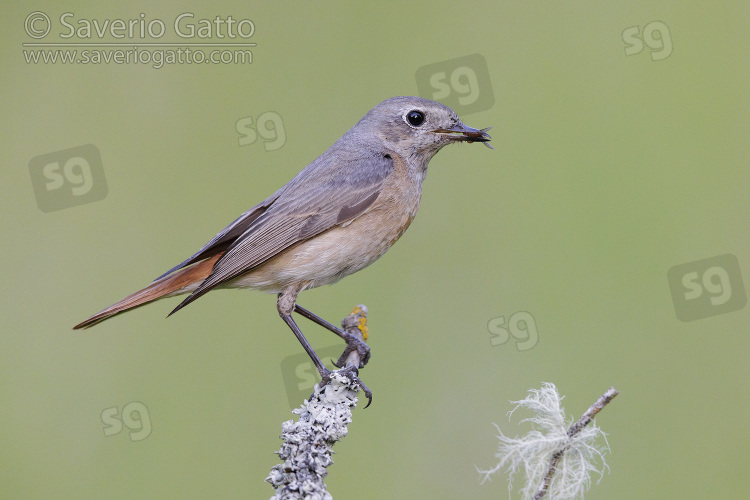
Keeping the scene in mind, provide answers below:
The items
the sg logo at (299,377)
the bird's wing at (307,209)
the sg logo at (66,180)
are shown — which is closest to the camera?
the bird's wing at (307,209)

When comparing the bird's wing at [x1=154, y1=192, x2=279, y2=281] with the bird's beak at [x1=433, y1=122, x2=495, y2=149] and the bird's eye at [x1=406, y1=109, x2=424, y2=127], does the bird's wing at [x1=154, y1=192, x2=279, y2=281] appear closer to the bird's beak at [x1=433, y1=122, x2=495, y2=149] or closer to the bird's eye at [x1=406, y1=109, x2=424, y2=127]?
the bird's eye at [x1=406, y1=109, x2=424, y2=127]

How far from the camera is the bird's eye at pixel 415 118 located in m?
4.07

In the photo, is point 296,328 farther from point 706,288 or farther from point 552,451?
point 706,288

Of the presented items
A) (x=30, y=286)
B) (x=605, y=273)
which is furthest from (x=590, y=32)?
(x=30, y=286)

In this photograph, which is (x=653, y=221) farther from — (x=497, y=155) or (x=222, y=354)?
(x=222, y=354)

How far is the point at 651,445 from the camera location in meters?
4.94

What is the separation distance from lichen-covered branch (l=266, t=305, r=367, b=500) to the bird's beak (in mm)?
1500

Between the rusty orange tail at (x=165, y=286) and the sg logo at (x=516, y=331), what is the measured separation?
1637 millimetres

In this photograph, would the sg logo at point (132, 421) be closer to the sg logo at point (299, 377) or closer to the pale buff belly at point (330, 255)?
the sg logo at point (299, 377)

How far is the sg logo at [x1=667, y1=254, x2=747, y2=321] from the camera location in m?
4.64

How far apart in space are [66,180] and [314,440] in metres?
2.91

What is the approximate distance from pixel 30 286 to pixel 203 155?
4.46 feet

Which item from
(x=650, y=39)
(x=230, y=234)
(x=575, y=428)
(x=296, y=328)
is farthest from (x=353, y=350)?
(x=650, y=39)

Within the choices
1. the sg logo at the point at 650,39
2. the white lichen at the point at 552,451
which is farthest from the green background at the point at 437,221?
the white lichen at the point at 552,451
